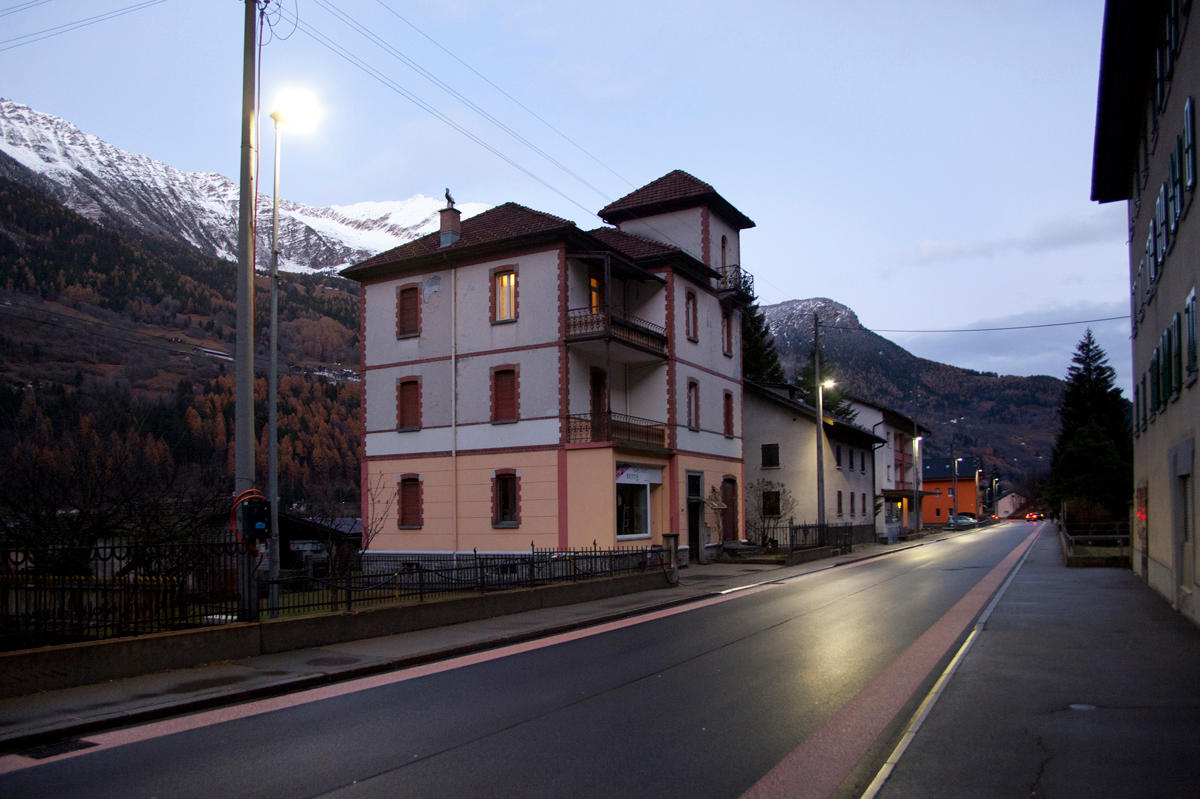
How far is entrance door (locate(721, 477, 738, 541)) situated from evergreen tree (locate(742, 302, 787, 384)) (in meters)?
23.1

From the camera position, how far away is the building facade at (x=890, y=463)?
6533 centimetres

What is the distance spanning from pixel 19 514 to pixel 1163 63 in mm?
24506

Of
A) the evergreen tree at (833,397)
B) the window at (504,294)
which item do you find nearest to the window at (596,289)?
the window at (504,294)

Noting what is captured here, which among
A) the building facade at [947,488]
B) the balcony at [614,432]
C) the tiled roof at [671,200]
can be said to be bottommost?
the building facade at [947,488]

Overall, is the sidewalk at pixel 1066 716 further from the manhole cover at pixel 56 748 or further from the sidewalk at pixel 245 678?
the sidewalk at pixel 245 678

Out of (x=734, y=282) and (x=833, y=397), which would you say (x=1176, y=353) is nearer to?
(x=734, y=282)

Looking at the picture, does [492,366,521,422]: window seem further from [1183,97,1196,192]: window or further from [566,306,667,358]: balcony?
[1183,97,1196,192]: window

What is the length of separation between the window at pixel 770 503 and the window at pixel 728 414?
601 cm

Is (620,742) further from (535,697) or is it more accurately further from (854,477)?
(854,477)

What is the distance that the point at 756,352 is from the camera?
63406mm

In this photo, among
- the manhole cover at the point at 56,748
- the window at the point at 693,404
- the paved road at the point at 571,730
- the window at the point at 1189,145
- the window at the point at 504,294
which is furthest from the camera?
the window at the point at 693,404

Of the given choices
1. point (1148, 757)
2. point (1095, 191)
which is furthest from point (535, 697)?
point (1095, 191)

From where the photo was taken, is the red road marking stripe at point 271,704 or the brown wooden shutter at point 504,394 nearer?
the red road marking stripe at point 271,704

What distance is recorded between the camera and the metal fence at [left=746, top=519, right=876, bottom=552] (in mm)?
39438
